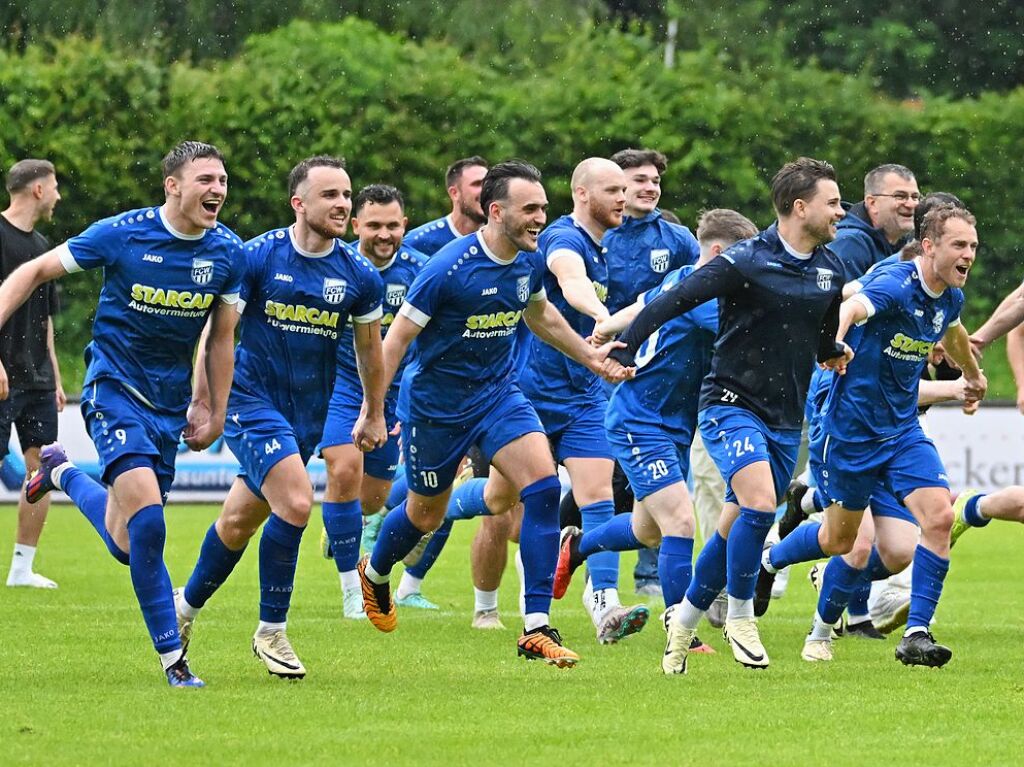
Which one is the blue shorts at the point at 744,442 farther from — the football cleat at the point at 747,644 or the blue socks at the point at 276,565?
the blue socks at the point at 276,565

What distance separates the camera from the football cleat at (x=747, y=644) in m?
8.88

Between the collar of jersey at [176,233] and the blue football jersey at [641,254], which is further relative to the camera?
the blue football jersey at [641,254]

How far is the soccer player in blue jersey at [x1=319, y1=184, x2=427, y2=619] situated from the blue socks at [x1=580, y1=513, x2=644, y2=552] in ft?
4.42

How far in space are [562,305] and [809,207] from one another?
2136 mm

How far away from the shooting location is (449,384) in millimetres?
9273


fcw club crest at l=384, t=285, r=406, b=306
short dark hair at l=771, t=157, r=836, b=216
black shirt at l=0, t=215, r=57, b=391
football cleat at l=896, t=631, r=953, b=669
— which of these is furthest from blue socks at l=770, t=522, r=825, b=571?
black shirt at l=0, t=215, r=57, b=391

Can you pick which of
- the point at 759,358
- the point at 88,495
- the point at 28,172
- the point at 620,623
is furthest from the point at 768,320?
the point at 28,172

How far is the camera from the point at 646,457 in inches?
396

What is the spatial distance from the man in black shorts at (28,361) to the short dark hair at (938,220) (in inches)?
230

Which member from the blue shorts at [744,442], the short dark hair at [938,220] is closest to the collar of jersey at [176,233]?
the blue shorts at [744,442]

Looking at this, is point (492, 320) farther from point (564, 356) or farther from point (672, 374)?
point (564, 356)

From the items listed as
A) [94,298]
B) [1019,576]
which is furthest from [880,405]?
[94,298]

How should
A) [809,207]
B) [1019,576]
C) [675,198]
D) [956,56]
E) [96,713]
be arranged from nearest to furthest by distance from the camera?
[96,713] < [809,207] < [1019,576] < [675,198] < [956,56]

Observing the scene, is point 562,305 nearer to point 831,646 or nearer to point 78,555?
point 831,646
